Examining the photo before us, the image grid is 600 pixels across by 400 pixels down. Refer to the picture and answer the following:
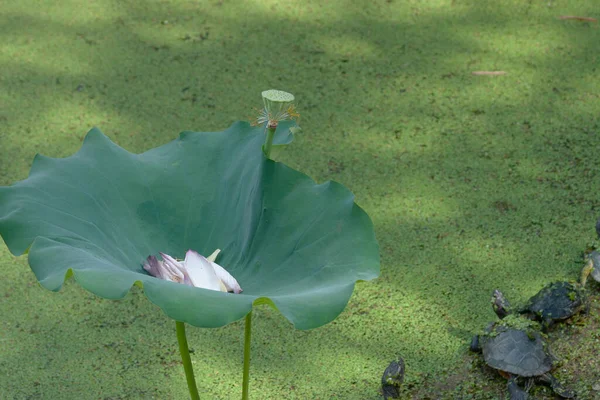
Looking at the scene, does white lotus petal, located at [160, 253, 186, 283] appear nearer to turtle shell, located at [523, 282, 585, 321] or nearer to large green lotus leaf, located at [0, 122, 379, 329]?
large green lotus leaf, located at [0, 122, 379, 329]

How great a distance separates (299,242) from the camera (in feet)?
4.43

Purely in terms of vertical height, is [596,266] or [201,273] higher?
[201,273]

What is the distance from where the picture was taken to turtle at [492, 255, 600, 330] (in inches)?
69.0

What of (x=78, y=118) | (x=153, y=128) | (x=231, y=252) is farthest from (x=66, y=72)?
(x=231, y=252)

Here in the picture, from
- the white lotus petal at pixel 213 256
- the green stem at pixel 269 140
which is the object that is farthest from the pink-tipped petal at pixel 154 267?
the green stem at pixel 269 140

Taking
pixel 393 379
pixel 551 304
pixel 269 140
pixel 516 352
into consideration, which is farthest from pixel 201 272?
pixel 551 304

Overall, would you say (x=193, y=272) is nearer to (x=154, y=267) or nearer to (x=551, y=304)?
(x=154, y=267)

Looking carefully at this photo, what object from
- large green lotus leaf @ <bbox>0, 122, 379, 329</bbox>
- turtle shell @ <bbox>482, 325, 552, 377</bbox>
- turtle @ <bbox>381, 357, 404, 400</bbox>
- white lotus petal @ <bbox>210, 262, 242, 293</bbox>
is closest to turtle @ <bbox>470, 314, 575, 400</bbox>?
turtle shell @ <bbox>482, 325, 552, 377</bbox>

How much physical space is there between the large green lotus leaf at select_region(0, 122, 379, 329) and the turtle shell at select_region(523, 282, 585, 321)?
67cm

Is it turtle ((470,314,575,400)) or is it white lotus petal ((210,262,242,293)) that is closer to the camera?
white lotus petal ((210,262,242,293))

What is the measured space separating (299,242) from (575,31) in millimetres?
1982

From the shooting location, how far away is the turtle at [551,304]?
1752 mm

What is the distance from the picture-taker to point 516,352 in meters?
1.63

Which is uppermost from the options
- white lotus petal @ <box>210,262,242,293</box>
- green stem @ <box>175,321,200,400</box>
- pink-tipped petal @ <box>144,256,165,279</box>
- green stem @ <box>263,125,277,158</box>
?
green stem @ <box>263,125,277,158</box>
